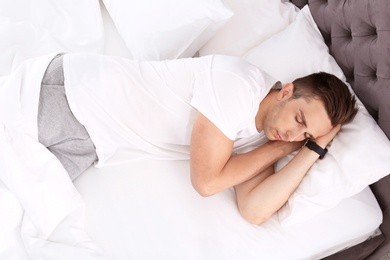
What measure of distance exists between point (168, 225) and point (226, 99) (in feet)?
1.22

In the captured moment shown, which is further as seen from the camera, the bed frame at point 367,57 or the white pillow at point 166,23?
the white pillow at point 166,23

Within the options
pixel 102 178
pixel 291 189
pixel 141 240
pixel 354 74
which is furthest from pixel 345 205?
pixel 102 178

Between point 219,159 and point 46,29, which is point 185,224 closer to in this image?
point 219,159

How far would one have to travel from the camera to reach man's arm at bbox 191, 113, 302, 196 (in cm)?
102

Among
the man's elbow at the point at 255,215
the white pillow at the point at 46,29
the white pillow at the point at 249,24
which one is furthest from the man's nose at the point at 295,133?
the white pillow at the point at 46,29

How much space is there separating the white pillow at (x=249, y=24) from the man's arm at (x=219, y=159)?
40 cm

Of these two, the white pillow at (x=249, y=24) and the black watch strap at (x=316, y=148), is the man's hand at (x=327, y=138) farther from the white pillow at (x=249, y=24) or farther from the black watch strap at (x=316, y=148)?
the white pillow at (x=249, y=24)

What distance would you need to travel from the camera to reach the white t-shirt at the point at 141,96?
106cm

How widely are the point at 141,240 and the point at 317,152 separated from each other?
53 centimetres

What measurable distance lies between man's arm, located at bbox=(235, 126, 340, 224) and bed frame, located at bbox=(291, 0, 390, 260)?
0.16 meters

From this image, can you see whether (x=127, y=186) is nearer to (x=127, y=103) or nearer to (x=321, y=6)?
(x=127, y=103)

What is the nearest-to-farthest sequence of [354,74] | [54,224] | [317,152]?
[54,224] < [317,152] < [354,74]

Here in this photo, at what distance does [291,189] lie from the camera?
3.62 feet

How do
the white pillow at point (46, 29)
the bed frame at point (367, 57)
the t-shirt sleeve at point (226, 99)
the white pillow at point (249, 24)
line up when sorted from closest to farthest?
the t-shirt sleeve at point (226, 99) < the bed frame at point (367, 57) < the white pillow at point (46, 29) < the white pillow at point (249, 24)
